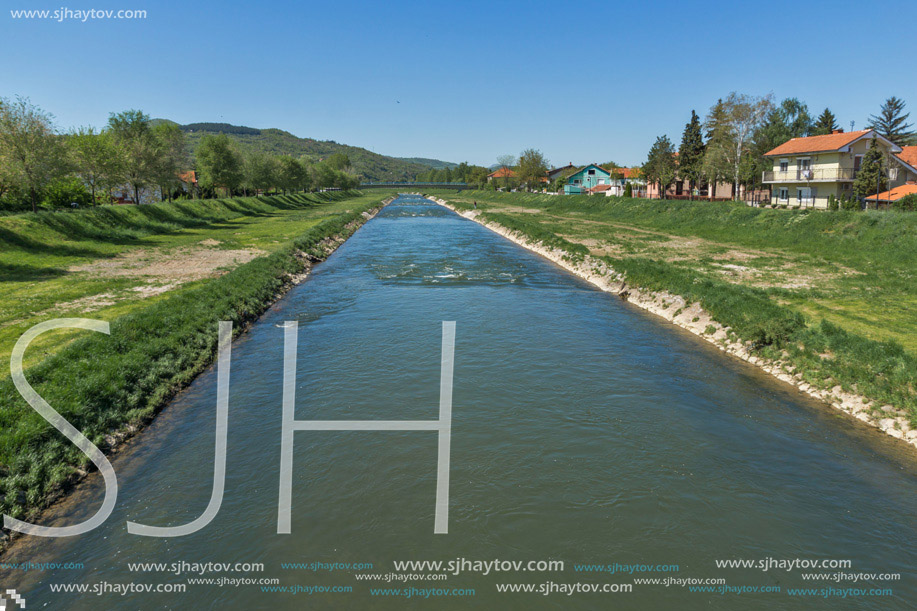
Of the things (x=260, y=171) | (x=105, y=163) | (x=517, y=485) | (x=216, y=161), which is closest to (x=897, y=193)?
(x=517, y=485)

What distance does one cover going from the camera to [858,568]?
774 cm

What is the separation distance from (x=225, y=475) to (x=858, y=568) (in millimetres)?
11354

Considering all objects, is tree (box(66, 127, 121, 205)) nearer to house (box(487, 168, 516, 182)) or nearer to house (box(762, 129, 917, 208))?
house (box(762, 129, 917, 208))

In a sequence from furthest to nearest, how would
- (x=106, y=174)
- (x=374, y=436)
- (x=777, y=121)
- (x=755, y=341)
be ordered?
1. (x=777, y=121)
2. (x=106, y=174)
3. (x=755, y=341)
4. (x=374, y=436)

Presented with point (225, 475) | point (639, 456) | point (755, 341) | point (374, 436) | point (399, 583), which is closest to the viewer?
point (399, 583)

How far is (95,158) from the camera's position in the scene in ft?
141

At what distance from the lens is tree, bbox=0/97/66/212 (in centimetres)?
3170

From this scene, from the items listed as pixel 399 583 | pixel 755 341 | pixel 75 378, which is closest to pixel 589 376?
pixel 755 341

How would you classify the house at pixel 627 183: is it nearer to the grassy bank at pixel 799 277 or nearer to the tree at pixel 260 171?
the grassy bank at pixel 799 277

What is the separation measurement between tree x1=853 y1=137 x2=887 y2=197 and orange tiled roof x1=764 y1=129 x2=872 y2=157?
9.88ft

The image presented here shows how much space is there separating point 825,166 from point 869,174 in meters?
5.79

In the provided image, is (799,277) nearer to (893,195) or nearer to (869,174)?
(869,174)

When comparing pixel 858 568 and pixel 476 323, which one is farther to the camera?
pixel 476 323

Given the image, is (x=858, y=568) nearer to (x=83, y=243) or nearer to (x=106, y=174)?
(x=83, y=243)
